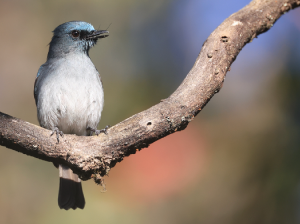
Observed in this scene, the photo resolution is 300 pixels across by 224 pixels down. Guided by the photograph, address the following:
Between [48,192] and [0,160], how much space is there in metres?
1.42

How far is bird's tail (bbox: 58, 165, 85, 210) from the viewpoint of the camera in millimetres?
4551

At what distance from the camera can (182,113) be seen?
316cm

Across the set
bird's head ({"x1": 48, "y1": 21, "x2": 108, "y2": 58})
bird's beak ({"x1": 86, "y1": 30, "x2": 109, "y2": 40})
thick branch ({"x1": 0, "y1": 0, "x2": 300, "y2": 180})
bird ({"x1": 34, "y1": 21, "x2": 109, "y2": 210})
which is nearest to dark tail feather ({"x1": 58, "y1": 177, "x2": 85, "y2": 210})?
bird ({"x1": 34, "y1": 21, "x2": 109, "y2": 210})

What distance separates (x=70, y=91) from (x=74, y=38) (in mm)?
1062

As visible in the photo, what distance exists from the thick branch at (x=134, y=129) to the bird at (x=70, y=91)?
83 cm

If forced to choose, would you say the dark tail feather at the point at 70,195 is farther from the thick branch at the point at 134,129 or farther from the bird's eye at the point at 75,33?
the bird's eye at the point at 75,33

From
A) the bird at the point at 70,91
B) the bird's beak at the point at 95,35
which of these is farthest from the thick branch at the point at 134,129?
the bird's beak at the point at 95,35

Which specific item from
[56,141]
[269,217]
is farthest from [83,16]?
[269,217]

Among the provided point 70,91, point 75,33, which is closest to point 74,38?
point 75,33

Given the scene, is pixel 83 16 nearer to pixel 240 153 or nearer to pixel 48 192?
pixel 48 192

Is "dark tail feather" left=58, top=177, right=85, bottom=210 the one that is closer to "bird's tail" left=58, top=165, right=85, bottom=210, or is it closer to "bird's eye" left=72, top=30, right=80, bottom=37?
"bird's tail" left=58, top=165, right=85, bottom=210

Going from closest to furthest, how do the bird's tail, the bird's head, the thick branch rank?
the thick branch < the bird's tail < the bird's head

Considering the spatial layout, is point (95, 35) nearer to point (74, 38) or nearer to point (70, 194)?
point (74, 38)

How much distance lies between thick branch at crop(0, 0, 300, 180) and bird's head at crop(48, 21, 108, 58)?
199cm
